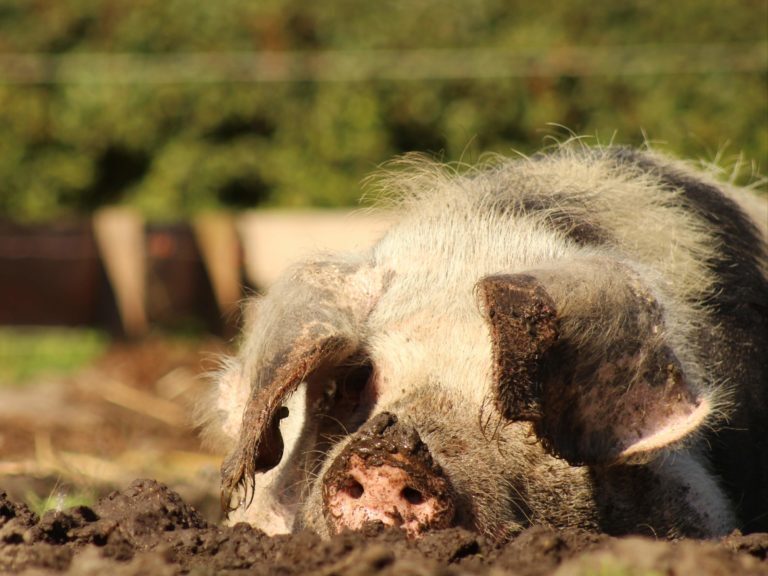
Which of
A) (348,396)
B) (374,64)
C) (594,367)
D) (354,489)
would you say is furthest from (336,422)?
(374,64)

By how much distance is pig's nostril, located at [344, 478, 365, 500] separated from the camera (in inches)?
113

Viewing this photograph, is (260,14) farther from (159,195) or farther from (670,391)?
(670,391)

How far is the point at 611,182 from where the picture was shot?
4133mm

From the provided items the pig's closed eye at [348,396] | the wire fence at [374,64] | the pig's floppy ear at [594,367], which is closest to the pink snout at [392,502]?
the pig's floppy ear at [594,367]

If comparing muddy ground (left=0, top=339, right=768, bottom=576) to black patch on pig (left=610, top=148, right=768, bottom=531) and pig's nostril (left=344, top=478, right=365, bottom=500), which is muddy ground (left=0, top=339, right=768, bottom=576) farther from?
black patch on pig (left=610, top=148, right=768, bottom=531)

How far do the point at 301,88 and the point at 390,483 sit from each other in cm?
964

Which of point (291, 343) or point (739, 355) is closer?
point (291, 343)

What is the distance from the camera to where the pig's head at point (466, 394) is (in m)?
2.82

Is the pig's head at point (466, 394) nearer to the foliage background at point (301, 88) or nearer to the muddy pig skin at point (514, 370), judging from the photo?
the muddy pig skin at point (514, 370)

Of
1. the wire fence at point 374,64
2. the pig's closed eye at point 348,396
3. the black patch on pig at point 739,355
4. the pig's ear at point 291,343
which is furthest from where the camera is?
the wire fence at point 374,64

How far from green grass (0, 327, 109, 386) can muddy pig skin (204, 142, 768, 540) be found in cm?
615

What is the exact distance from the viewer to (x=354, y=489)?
9.50 ft

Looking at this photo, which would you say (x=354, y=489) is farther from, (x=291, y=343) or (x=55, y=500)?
(x=55, y=500)

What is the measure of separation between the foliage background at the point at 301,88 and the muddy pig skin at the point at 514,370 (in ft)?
23.1
